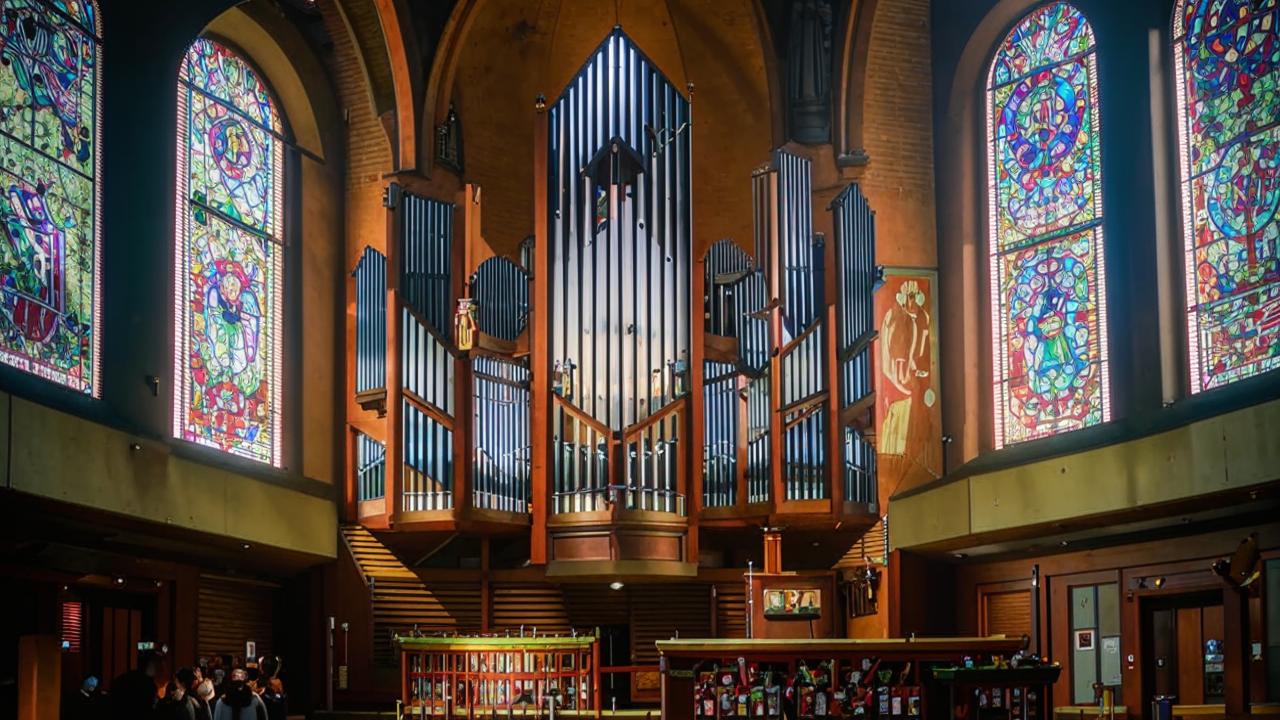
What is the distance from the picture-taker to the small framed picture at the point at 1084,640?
Answer: 14992 mm

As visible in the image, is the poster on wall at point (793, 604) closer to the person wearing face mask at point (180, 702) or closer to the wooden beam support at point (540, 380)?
the wooden beam support at point (540, 380)

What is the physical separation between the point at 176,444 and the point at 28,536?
177cm

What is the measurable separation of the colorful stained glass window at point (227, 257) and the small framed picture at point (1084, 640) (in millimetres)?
7657

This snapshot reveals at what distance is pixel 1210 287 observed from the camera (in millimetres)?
13461

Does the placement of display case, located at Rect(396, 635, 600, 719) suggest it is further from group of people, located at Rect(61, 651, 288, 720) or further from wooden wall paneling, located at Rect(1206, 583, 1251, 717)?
wooden wall paneling, located at Rect(1206, 583, 1251, 717)

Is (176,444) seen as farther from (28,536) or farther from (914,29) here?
(914,29)

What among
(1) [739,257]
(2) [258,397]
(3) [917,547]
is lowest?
(3) [917,547]

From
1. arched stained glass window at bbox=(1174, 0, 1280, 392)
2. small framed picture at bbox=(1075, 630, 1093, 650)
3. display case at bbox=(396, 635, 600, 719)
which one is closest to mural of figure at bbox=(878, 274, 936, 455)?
small framed picture at bbox=(1075, 630, 1093, 650)

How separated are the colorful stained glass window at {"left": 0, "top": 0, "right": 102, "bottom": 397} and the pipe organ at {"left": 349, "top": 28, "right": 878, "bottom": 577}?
11.8ft

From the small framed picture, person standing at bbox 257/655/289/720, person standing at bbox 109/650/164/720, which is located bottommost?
person standing at bbox 257/655/289/720

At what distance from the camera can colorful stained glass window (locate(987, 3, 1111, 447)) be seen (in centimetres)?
1515

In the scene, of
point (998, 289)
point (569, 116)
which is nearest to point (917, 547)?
point (998, 289)

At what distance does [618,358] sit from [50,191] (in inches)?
219

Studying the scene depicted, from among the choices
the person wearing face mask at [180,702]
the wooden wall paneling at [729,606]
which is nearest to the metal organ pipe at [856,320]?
the wooden wall paneling at [729,606]
